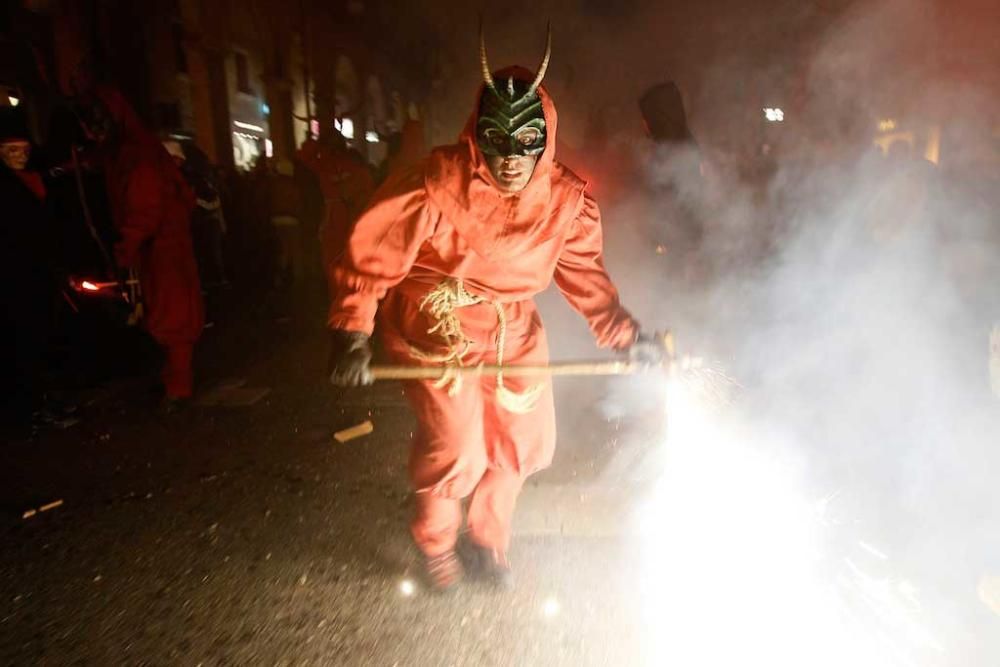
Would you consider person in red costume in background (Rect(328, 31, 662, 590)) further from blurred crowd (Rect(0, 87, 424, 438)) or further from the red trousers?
blurred crowd (Rect(0, 87, 424, 438))

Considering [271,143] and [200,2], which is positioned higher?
[200,2]

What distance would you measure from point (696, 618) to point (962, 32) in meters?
3.89

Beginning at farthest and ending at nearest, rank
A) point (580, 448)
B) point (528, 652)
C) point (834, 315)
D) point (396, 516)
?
point (834, 315) < point (580, 448) < point (396, 516) < point (528, 652)

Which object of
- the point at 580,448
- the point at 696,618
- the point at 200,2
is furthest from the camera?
the point at 200,2

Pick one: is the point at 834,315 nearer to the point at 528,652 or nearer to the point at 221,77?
the point at 528,652

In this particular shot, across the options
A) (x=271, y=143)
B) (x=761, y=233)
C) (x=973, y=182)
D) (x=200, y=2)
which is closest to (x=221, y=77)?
(x=200, y=2)

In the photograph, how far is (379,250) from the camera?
91.7 inches

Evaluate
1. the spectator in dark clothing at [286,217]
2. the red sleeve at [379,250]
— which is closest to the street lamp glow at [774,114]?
the red sleeve at [379,250]

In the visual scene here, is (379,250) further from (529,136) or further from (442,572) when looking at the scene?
(442,572)

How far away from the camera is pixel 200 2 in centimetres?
1562

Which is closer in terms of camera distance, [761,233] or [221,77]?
[761,233]

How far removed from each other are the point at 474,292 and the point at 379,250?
1.25ft

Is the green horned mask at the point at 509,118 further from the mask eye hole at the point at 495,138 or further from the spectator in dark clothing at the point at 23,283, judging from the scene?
the spectator in dark clothing at the point at 23,283

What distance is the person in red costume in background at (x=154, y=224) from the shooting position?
4375 mm
